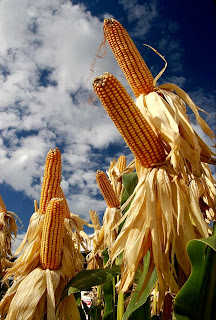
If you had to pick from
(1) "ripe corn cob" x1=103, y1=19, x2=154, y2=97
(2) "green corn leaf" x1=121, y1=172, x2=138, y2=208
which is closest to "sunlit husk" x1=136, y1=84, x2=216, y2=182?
(1) "ripe corn cob" x1=103, y1=19, x2=154, y2=97

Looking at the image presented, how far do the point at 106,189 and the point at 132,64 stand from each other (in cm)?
239

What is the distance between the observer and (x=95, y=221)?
602 cm

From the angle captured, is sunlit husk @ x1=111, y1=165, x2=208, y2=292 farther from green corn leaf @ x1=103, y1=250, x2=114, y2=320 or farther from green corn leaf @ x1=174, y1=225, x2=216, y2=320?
green corn leaf @ x1=103, y1=250, x2=114, y2=320

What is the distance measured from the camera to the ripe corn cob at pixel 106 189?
4352 mm

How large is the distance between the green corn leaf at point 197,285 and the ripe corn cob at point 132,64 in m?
1.49

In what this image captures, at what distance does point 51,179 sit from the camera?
3.64 meters

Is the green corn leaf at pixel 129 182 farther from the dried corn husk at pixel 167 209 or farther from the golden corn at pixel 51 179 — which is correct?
the golden corn at pixel 51 179

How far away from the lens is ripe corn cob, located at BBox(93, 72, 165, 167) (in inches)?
77.2

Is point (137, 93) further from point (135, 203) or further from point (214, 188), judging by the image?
point (214, 188)

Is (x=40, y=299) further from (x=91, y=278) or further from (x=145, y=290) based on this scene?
(x=145, y=290)

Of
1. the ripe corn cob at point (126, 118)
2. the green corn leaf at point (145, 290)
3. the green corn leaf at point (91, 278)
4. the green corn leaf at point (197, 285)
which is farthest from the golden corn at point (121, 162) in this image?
the green corn leaf at point (197, 285)

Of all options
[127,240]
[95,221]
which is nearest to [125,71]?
[127,240]

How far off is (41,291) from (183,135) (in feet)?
7.24

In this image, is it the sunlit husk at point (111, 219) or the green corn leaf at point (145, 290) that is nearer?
the green corn leaf at point (145, 290)
